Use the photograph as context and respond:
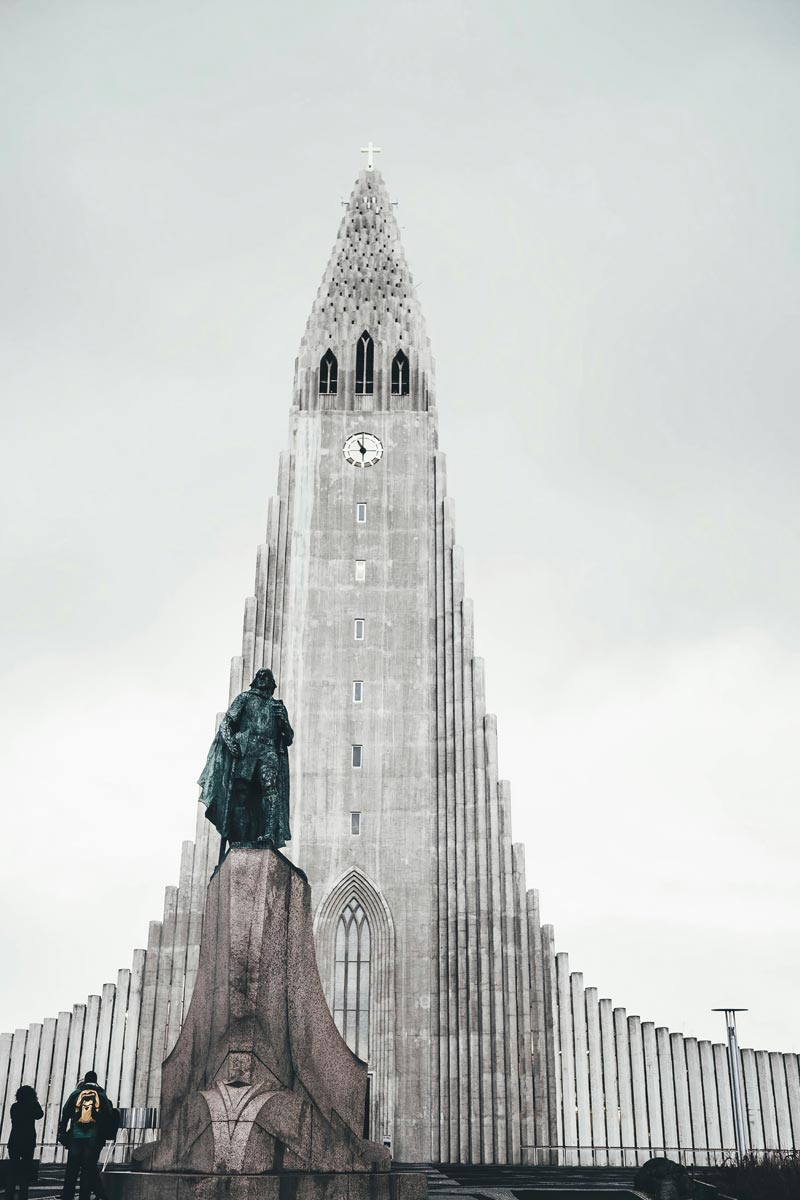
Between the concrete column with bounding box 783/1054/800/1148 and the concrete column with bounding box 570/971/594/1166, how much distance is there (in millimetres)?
6011

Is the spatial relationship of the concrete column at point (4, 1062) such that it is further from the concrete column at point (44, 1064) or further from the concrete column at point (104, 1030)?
the concrete column at point (104, 1030)

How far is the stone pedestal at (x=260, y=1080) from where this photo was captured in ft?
36.0

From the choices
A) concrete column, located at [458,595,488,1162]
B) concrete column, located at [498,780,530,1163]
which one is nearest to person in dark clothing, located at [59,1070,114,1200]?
concrete column, located at [458,595,488,1162]

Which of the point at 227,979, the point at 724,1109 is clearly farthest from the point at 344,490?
the point at 227,979

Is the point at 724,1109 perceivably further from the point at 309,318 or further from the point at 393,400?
the point at 309,318

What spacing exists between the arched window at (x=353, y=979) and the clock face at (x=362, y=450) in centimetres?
1426

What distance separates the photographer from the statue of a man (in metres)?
13.5

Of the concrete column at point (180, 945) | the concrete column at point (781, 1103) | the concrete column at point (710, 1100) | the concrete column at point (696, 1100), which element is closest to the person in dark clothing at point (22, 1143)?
the concrete column at point (180, 945)

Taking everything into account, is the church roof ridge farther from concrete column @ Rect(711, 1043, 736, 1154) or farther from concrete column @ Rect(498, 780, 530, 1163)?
concrete column @ Rect(711, 1043, 736, 1154)

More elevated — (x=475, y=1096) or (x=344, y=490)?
(x=344, y=490)

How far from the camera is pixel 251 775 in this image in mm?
13672

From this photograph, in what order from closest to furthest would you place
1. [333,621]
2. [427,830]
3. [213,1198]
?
[213,1198] → [427,830] → [333,621]

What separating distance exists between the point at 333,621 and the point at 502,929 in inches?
417

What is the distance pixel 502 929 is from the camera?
3403 centimetres
